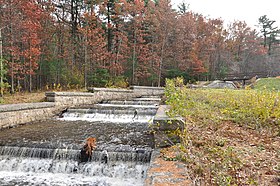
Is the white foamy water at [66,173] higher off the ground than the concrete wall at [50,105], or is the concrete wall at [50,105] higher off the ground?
the concrete wall at [50,105]

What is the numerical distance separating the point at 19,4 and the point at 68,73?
5.77 metres

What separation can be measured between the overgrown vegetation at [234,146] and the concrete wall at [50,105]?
550cm

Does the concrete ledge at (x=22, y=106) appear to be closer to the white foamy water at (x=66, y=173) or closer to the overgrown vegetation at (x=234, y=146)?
the white foamy water at (x=66, y=173)

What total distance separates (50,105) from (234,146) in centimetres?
770

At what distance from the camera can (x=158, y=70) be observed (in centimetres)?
2156

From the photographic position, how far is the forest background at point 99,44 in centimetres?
1320

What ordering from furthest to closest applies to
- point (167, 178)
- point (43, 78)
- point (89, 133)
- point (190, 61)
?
1. point (190, 61)
2. point (43, 78)
3. point (89, 133)
4. point (167, 178)

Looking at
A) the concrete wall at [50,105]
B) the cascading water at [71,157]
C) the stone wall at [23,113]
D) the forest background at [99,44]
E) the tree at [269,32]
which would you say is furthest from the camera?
the tree at [269,32]

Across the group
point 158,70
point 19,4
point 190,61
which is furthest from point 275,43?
point 19,4

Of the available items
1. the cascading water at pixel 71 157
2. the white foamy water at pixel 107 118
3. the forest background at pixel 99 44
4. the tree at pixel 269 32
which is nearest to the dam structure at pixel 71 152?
the cascading water at pixel 71 157

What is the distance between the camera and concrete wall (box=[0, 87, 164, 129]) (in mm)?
7609

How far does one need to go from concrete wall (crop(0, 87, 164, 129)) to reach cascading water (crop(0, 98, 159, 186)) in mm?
725

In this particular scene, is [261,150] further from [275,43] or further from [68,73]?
[275,43]

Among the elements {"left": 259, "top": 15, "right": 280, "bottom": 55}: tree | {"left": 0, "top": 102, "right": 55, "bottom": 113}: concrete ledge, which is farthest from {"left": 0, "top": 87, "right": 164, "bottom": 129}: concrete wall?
{"left": 259, "top": 15, "right": 280, "bottom": 55}: tree
